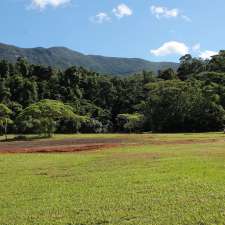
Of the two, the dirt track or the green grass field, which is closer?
the green grass field

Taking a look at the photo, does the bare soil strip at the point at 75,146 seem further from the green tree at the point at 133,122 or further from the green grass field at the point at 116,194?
the green tree at the point at 133,122

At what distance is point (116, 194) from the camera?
14055 millimetres

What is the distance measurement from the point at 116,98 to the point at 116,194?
81.8 meters

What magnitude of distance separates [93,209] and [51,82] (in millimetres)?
83733

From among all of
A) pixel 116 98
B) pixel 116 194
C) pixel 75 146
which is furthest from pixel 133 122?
pixel 116 194

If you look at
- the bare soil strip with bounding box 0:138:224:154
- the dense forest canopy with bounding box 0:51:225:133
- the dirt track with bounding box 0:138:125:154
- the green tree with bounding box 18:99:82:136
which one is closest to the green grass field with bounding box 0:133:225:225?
the dirt track with bounding box 0:138:125:154

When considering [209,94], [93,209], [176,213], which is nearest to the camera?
[176,213]

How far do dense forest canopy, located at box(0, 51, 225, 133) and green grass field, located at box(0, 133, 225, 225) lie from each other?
39.9m

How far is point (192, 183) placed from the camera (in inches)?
605

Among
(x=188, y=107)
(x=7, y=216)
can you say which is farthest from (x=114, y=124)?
(x=7, y=216)

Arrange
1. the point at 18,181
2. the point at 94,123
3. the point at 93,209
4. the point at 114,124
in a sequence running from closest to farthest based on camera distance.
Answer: the point at 93,209 < the point at 18,181 < the point at 94,123 < the point at 114,124

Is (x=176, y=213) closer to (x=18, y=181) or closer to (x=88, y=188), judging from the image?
(x=88, y=188)

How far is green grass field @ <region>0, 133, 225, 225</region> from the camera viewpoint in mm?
11114

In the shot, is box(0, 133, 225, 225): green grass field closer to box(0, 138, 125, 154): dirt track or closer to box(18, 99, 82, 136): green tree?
box(0, 138, 125, 154): dirt track
